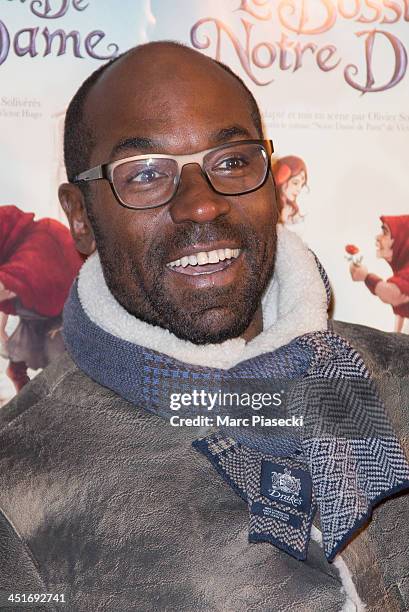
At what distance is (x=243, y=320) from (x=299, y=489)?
0.76 feet

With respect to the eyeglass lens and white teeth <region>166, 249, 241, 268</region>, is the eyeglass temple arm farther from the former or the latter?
white teeth <region>166, 249, 241, 268</region>

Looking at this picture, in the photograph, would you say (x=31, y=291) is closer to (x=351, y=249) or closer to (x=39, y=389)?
(x=39, y=389)

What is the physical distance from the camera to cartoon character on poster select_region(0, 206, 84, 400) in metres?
1.40

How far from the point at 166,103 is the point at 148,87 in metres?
0.04

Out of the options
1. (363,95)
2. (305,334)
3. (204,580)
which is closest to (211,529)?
(204,580)

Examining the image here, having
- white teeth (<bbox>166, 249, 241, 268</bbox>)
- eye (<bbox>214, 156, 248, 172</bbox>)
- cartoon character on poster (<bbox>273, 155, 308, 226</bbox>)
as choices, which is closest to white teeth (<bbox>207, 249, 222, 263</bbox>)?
white teeth (<bbox>166, 249, 241, 268</bbox>)

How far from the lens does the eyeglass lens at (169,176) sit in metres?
1.07

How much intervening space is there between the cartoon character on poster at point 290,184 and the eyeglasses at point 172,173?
28 centimetres

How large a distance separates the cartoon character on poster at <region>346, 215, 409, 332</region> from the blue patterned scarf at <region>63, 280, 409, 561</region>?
1.19 feet

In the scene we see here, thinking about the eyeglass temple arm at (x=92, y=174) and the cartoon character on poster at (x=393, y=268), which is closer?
the eyeglass temple arm at (x=92, y=174)

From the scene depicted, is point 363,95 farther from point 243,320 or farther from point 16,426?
point 16,426

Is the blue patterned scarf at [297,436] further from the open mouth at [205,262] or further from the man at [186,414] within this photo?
the open mouth at [205,262]

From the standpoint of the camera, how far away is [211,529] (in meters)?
1.02

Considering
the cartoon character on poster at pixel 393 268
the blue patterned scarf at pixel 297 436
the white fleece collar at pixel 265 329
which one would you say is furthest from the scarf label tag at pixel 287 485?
the cartoon character on poster at pixel 393 268
